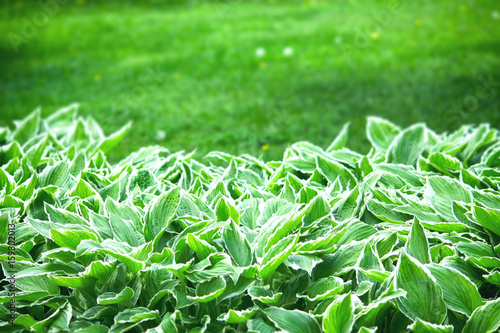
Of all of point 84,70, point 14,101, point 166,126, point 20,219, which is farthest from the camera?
point 84,70

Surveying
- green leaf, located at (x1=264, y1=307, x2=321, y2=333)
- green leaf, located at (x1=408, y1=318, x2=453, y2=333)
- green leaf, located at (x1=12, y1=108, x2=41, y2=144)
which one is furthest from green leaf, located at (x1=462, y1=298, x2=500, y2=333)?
green leaf, located at (x1=12, y1=108, x2=41, y2=144)

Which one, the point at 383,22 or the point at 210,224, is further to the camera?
the point at 383,22

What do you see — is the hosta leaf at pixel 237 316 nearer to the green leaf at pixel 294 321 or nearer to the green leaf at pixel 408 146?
the green leaf at pixel 294 321

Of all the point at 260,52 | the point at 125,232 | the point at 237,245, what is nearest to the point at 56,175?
the point at 125,232

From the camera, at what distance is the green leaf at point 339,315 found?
5.89 ft

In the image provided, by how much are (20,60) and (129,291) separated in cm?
665

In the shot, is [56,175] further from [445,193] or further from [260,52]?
[260,52]

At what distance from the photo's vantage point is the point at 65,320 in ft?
6.37

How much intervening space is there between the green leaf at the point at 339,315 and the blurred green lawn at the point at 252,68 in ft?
9.43

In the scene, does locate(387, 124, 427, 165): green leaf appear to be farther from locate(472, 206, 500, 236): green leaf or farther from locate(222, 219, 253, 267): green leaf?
locate(222, 219, 253, 267): green leaf

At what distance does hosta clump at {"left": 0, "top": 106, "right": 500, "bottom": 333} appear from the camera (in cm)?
188

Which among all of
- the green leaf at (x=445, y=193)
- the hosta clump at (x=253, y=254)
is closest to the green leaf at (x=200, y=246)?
the hosta clump at (x=253, y=254)

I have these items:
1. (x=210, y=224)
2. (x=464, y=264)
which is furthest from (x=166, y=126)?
(x=464, y=264)

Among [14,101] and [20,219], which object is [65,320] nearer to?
[20,219]
